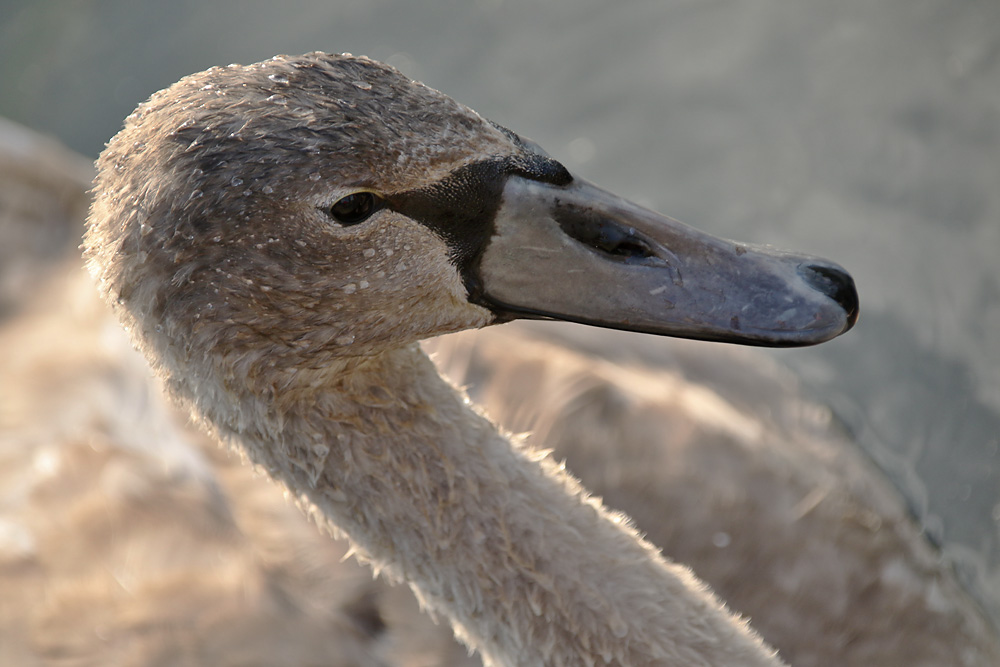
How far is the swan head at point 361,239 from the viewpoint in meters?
2.04

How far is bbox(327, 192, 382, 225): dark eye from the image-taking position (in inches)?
82.3

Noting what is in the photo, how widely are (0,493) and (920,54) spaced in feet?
17.4

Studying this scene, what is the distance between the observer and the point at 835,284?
2.18 metres

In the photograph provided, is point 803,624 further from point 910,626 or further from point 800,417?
point 800,417

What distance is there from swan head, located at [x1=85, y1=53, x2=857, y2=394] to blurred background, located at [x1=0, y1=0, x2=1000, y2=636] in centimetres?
295

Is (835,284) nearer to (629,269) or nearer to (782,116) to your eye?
(629,269)

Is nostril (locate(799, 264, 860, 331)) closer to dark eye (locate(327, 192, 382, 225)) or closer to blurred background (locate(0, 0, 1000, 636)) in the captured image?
dark eye (locate(327, 192, 382, 225))

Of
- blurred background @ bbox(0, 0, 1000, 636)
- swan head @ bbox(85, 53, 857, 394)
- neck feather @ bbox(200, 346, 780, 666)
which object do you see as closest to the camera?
swan head @ bbox(85, 53, 857, 394)

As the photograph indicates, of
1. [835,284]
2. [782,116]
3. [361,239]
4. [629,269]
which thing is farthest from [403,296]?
[782,116]

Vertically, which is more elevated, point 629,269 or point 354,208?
point 354,208

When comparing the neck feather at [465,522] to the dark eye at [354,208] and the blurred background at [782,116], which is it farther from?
the blurred background at [782,116]

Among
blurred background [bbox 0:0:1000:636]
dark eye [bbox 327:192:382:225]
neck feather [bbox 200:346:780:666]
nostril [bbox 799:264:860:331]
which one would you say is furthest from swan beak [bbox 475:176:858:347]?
blurred background [bbox 0:0:1000:636]

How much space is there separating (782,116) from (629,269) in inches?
163

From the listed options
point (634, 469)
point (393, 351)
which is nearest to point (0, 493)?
point (393, 351)
